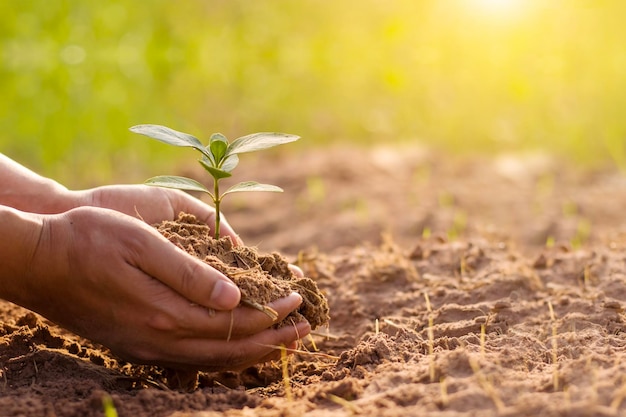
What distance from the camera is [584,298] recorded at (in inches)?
101

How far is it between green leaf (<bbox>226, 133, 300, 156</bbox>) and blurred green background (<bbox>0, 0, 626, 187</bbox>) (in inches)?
117

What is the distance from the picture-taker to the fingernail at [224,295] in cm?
189

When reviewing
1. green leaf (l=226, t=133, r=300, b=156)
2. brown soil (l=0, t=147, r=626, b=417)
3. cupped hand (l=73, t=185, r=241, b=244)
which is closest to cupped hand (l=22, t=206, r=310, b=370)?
brown soil (l=0, t=147, r=626, b=417)

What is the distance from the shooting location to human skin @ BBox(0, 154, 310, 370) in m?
1.90

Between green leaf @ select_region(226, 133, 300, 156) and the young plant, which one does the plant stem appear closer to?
the young plant

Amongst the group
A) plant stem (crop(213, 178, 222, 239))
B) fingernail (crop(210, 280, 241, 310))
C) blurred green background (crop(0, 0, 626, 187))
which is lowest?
fingernail (crop(210, 280, 241, 310))

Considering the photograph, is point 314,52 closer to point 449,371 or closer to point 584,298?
point 584,298

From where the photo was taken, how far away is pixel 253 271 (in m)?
2.08

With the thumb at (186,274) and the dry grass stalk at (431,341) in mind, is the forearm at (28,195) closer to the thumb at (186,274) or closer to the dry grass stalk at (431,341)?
the thumb at (186,274)

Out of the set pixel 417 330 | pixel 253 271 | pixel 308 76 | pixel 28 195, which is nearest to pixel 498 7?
pixel 308 76

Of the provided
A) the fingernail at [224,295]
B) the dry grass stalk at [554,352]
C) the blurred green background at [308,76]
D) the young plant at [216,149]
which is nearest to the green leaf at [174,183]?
the young plant at [216,149]

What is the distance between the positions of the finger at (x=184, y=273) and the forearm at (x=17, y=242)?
0.90 feet

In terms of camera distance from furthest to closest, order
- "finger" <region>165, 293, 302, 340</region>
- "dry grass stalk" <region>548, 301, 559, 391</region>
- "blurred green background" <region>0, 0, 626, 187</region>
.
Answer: "blurred green background" <region>0, 0, 626, 187</region>, "finger" <region>165, 293, 302, 340</region>, "dry grass stalk" <region>548, 301, 559, 391</region>

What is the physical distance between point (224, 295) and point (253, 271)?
0.20 m
